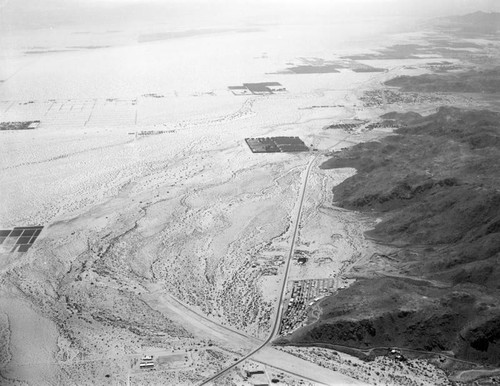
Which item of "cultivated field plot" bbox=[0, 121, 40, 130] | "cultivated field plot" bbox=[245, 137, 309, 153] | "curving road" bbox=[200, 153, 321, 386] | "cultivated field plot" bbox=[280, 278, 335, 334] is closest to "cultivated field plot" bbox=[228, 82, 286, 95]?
"cultivated field plot" bbox=[245, 137, 309, 153]

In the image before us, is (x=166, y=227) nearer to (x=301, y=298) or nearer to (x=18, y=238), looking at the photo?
(x=18, y=238)

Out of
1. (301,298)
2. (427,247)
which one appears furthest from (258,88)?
(301,298)

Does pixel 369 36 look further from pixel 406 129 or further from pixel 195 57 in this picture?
pixel 406 129

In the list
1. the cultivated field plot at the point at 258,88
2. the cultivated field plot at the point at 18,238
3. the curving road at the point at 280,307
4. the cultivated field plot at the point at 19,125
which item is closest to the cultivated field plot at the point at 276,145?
the curving road at the point at 280,307

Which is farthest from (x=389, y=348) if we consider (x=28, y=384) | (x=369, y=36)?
(x=369, y=36)

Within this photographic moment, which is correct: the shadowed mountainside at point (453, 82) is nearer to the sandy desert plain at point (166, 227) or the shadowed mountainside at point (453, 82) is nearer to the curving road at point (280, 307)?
the sandy desert plain at point (166, 227)
